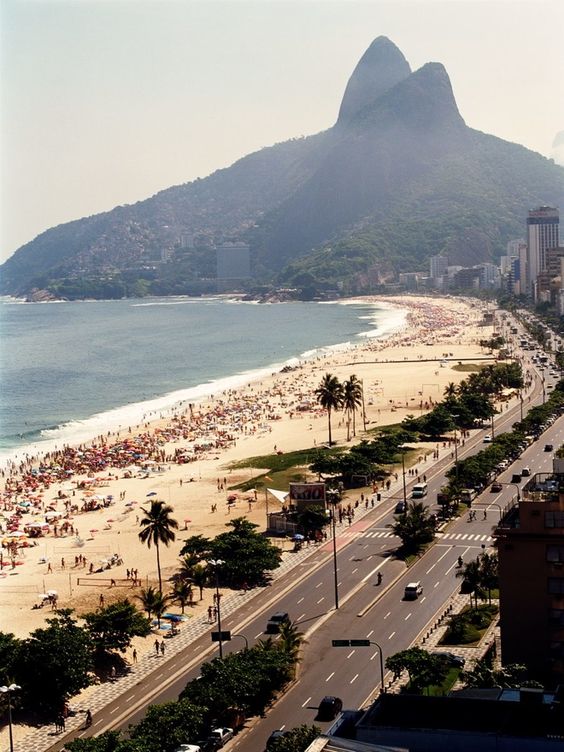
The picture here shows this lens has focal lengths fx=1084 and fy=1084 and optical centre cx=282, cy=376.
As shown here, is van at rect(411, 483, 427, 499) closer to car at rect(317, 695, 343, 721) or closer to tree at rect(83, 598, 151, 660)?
tree at rect(83, 598, 151, 660)

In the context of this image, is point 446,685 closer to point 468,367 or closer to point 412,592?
point 412,592

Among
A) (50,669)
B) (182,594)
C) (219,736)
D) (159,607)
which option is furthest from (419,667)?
(182,594)

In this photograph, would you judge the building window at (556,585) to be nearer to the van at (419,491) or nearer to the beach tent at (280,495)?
the van at (419,491)

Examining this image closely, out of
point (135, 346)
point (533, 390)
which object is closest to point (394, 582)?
point (533, 390)

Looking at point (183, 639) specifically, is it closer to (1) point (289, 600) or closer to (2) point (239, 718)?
(1) point (289, 600)

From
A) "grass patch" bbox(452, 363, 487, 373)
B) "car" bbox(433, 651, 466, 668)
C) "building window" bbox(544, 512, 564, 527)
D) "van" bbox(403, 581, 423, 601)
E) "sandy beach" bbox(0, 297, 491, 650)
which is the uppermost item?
"building window" bbox(544, 512, 564, 527)

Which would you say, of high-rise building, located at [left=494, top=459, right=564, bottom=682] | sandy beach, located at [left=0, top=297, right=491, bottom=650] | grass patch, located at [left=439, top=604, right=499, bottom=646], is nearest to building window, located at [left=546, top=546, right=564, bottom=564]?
high-rise building, located at [left=494, top=459, right=564, bottom=682]

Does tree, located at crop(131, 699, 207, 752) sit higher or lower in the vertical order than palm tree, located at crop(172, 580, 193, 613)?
higher

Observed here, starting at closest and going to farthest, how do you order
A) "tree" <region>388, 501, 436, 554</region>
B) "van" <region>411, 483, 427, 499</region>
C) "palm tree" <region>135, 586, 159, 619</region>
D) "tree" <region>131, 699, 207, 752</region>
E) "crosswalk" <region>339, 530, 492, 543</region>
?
"tree" <region>131, 699, 207, 752</region>, "palm tree" <region>135, 586, 159, 619</region>, "tree" <region>388, 501, 436, 554</region>, "crosswalk" <region>339, 530, 492, 543</region>, "van" <region>411, 483, 427, 499</region>
